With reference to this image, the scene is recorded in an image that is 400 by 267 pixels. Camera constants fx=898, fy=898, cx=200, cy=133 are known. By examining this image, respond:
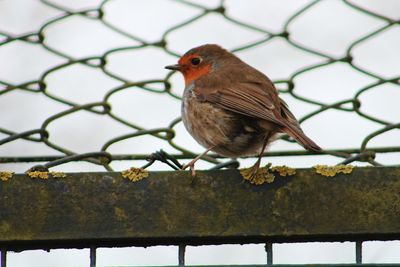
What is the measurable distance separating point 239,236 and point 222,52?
199cm

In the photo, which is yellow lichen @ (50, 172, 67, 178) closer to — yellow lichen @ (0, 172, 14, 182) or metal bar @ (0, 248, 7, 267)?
yellow lichen @ (0, 172, 14, 182)

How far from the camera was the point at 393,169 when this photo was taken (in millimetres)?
2299

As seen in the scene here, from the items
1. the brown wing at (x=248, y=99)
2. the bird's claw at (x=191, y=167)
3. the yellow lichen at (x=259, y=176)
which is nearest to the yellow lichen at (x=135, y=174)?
the bird's claw at (x=191, y=167)

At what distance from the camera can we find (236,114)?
10.6 feet

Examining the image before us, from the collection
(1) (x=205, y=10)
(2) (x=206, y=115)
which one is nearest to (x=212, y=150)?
(2) (x=206, y=115)

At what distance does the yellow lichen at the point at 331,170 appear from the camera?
2.30 meters

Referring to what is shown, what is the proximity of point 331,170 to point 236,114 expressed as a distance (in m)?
0.95

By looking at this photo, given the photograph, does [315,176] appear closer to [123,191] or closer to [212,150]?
[123,191]

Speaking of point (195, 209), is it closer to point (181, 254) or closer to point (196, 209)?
point (196, 209)

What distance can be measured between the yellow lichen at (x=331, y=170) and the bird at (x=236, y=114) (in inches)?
18.5

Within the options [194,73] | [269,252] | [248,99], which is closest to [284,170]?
[269,252]

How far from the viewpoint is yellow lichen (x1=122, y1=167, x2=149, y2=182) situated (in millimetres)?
2324

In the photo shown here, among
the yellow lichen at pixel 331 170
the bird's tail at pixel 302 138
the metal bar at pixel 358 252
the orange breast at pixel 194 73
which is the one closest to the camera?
the metal bar at pixel 358 252

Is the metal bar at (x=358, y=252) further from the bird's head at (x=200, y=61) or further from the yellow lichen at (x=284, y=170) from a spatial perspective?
the bird's head at (x=200, y=61)
